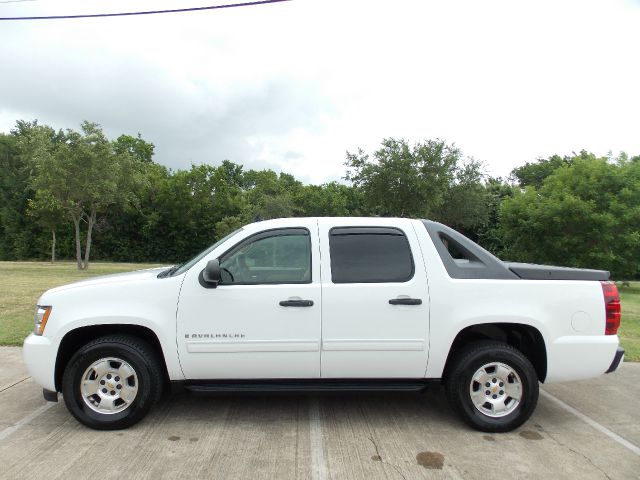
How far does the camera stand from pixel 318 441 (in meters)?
3.95

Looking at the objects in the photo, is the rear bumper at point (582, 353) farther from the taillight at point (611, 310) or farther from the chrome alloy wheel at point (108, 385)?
the chrome alloy wheel at point (108, 385)

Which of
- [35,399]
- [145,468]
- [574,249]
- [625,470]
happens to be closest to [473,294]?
[625,470]

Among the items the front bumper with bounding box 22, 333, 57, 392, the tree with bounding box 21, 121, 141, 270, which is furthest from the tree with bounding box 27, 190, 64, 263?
the front bumper with bounding box 22, 333, 57, 392

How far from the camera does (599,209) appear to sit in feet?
71.6

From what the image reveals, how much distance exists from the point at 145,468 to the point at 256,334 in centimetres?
123

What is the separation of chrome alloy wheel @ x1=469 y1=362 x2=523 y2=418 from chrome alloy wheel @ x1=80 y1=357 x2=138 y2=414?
2.86 m

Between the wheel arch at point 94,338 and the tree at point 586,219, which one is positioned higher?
the tree at point 586,219

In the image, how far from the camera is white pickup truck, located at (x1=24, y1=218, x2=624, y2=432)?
13.3ft

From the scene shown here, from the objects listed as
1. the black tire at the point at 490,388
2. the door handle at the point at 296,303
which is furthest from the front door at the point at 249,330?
the black tire at the point at 490,388

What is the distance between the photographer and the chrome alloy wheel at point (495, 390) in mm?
4156

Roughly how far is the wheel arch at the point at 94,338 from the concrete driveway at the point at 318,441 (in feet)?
1.67

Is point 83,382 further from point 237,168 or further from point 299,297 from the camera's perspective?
point 237,168

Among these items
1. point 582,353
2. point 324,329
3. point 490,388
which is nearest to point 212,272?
point 324,329

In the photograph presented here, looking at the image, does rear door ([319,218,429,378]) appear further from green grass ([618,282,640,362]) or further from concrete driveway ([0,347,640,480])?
green grass ([618,282,640,362])
